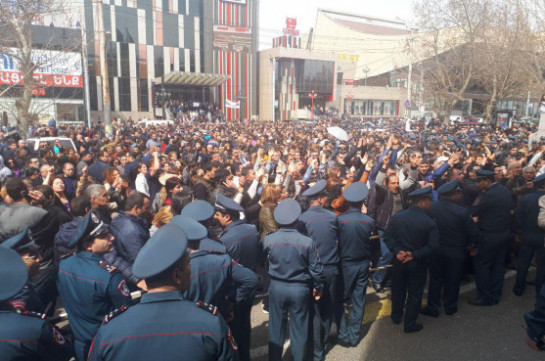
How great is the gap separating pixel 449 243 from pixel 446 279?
51 cm

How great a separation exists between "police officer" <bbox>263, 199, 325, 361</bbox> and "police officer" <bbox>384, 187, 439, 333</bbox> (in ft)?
3.91

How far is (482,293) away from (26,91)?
15.3m

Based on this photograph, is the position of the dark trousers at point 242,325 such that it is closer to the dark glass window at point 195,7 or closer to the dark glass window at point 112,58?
the dark glass window at point 112,58

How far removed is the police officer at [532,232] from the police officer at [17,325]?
5.38 meters

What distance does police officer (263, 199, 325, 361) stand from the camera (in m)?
3.81

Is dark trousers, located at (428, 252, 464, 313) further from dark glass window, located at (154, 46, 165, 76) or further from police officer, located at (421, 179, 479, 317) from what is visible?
dark glass window, located at (154, 46, 165, 76)

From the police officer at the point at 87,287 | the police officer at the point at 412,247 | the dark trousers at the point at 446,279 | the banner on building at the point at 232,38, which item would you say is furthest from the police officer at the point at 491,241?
the banner on building at the point at 232,38

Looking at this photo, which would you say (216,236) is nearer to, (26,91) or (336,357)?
(336,357)

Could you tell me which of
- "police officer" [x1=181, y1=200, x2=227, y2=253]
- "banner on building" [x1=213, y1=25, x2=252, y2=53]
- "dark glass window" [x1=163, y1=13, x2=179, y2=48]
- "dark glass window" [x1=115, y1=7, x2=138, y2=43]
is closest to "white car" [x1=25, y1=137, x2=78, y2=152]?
"police officer" [x1=181, y1=200, x2=227, y2=253]

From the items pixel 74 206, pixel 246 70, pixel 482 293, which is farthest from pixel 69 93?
pixel 482 293

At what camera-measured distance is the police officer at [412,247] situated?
4.46m

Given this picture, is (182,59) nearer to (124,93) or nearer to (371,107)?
(124,93)

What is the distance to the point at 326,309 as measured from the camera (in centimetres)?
437

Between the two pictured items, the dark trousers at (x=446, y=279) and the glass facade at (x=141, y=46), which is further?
the glass facade at (x=141, y=46)
